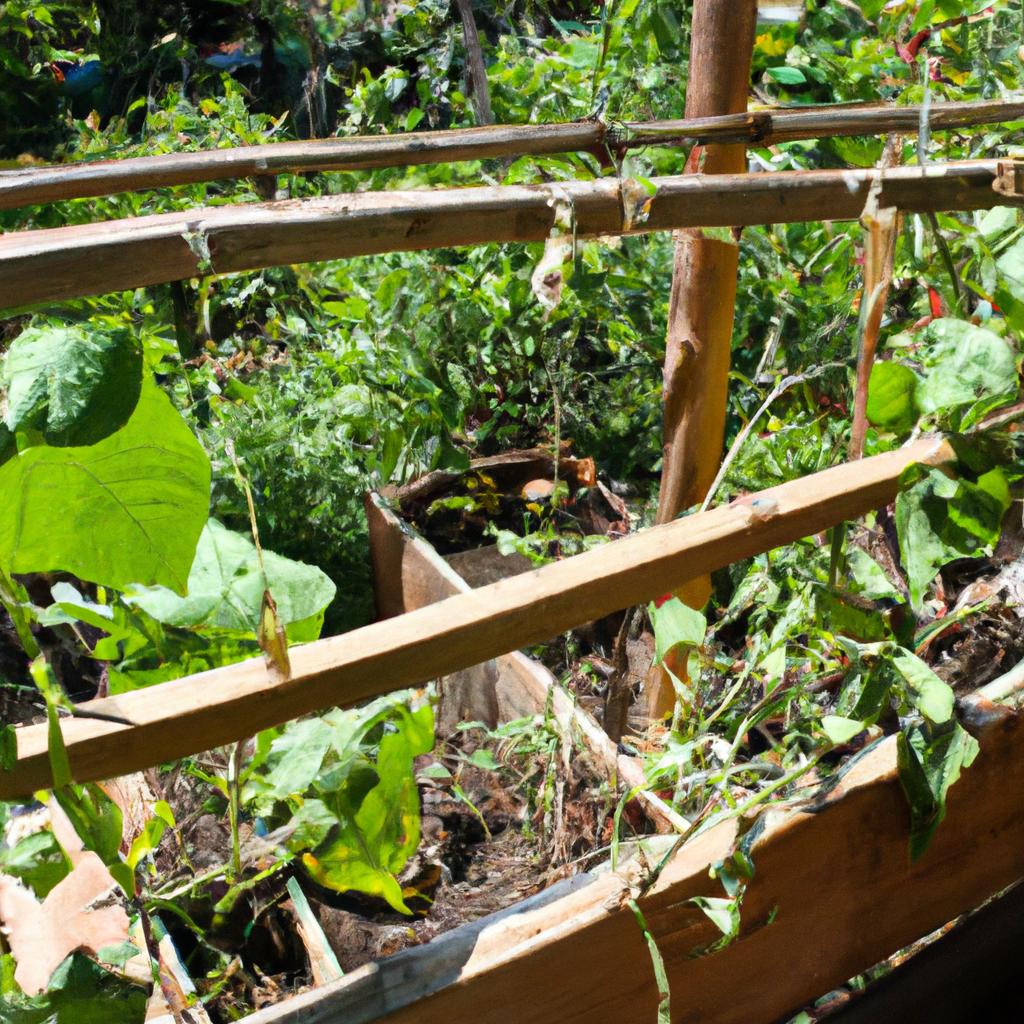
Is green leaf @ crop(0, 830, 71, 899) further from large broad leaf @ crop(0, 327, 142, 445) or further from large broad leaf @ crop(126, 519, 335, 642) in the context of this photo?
large broad leaf @ crop(0, 327, 142, 445)

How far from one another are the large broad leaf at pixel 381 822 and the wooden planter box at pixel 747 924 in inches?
6.5

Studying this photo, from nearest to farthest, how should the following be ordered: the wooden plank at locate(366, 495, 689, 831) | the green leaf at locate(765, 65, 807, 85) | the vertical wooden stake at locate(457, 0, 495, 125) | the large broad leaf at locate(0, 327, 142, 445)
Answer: the large broad leaf at locate(0, 327, 142, 445)
the wooden plank at locate(366, 495, 689, 831)
the vertical wooden stake at locate(457, 0, 495, 125)
the green leaf at locate(765, 65, 807, 85)

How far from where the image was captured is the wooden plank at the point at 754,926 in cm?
60

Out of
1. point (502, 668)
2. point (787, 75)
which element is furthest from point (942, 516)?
point (787, 75)

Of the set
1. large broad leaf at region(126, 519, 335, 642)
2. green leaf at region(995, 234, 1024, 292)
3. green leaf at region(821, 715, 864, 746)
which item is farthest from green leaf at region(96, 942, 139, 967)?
green leaf at region(995, 234, 1024, 292)

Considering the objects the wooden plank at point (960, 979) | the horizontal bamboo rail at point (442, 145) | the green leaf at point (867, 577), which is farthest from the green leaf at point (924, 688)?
the horizontal bamboo rail at point (442, 145)

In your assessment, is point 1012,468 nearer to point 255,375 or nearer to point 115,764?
point 115,764

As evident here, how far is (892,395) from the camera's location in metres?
0.80

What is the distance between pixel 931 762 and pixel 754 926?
17 centimetres

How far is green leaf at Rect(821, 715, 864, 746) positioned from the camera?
0.71 metres

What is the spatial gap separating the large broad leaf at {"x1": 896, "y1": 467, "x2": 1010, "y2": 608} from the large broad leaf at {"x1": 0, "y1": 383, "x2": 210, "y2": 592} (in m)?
0.48

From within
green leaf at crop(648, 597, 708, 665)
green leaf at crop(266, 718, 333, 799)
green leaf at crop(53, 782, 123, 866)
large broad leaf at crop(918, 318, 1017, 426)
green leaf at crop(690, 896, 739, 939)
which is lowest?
green leaf at crop(690, 896, 739, 939)

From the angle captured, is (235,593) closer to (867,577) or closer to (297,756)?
(297,756)

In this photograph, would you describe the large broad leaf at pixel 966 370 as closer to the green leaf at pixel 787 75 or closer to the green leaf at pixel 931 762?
the green leaf at pixel 931 762
